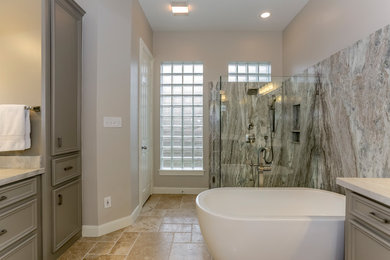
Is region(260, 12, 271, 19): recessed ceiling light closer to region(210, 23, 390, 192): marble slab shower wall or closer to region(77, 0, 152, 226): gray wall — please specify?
region(210, 23, 390, 192): marble slab shower wall

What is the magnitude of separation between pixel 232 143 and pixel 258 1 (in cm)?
191

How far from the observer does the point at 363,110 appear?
71.0 inches

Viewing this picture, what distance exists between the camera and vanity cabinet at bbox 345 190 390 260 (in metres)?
1.02

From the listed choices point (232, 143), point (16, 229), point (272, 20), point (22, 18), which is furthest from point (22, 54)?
point (272, 20)

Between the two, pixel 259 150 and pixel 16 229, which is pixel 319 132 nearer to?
pixel 259 150

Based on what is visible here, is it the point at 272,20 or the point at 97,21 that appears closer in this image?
the point at 97,21

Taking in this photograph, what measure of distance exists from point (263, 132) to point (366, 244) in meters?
1.83

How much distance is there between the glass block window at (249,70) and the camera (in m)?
3.83

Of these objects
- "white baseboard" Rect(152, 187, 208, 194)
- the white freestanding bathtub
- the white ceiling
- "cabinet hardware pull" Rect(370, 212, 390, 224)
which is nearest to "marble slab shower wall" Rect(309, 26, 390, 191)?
the white freestanding bathtub

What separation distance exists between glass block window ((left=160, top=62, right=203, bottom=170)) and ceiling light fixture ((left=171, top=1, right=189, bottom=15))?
0.94 metres

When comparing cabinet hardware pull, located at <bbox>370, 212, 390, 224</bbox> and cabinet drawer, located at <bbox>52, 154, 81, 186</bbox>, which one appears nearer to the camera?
cabinet hardware pull, located at <bbox>370, 212, 390, 224</bbox>

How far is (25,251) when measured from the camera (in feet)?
5.26

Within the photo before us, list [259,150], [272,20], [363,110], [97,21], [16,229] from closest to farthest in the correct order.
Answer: [16,229]
[363,110]
[97,21]
[259,150]
[272,20]

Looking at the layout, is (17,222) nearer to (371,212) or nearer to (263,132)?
(371,212)
